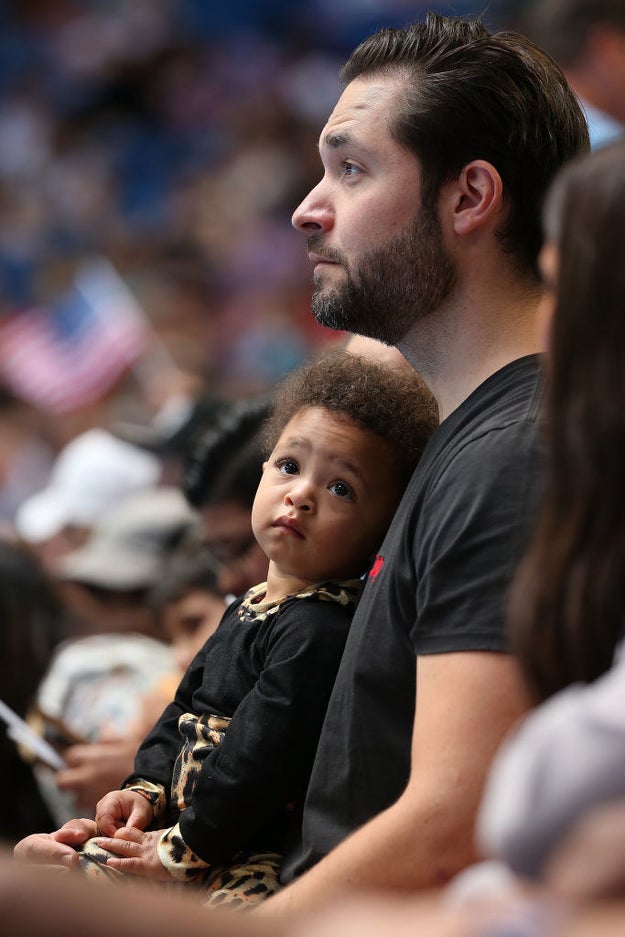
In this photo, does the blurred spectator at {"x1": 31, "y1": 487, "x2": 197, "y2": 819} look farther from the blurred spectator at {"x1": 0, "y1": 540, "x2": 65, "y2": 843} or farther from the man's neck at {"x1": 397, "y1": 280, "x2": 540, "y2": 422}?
the man's neck at {"x1": 397, "y1": 280, "x2": 540, "y2": 422}

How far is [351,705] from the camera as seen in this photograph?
7.33ft

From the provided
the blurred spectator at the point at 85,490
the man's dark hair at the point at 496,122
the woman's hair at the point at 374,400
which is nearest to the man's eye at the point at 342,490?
the woman's hair at the point at 374,400

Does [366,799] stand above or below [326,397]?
below

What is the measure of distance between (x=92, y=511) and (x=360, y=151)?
4.52m

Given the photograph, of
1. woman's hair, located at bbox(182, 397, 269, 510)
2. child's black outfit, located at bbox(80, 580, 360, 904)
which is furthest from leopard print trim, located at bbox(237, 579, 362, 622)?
woman's hair, located at bbox(182, 397, 269, 510)

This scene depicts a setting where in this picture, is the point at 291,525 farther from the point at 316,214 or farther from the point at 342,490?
the point at 316,214

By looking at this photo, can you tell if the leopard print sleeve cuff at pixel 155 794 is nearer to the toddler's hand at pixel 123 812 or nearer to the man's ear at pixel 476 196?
the toddler's hand at pixel 123 812

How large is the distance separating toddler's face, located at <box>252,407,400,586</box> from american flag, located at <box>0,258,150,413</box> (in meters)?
5.50

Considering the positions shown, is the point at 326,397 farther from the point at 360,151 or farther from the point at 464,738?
the point at 464,738

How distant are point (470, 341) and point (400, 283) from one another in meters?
0.17

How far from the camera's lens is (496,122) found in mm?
2584

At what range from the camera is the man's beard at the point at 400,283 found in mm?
2566

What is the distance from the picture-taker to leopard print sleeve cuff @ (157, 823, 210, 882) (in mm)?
2471

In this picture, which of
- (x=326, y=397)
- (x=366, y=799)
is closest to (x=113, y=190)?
(x=326, y=397)
